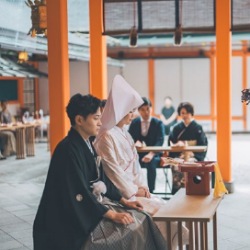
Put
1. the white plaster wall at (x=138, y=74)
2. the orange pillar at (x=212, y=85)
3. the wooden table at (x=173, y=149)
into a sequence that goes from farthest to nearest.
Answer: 1. the white plaster wall at (x=138, y=74)
2. the orange pillar at (x=212, y=85)
3. the wooden table at (x=173, y=149)

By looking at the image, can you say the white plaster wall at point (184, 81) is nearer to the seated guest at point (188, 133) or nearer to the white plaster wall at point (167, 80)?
the white plaster wall at point (167, 80)

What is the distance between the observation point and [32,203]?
7.42 meters

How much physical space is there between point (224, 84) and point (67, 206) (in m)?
4.60

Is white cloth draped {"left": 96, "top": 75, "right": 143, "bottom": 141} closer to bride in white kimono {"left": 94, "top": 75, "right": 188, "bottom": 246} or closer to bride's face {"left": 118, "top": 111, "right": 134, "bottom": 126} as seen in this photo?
bride in white kimono {"left": 94, "top": 75, "right": 188, "bottom": 246}

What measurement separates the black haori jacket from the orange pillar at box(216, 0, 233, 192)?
4.36 metres

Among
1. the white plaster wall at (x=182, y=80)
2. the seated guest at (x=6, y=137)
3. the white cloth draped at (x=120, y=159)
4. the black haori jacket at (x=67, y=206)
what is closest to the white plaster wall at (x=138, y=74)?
the white plaster wall at (x=182, y=80)

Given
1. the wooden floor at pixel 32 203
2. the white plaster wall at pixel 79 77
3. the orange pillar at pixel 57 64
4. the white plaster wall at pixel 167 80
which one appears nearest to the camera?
the wooden floor at pixel 32 203

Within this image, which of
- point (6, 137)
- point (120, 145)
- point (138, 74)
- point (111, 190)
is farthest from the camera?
point (138, 74)

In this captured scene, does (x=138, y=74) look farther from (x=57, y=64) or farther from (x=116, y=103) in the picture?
(x=116, y=103)

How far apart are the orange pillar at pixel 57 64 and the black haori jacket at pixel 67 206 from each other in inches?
127

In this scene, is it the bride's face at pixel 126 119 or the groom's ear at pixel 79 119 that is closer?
the groom's ear at pixel 79 119

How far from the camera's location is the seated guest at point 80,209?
3.61m

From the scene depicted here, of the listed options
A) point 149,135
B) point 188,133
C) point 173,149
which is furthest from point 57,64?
point 188,133

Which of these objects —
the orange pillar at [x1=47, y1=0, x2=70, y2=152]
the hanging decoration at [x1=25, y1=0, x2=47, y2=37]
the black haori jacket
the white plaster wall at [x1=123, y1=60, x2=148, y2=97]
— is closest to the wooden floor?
→ the orange pillar at [x1=47, y1=0, x2=70, y2=152]
